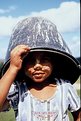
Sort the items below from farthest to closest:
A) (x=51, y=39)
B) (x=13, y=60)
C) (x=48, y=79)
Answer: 1. (x=48, y=79)
2. (x=51, y=39)
3. (x=13, y=60)

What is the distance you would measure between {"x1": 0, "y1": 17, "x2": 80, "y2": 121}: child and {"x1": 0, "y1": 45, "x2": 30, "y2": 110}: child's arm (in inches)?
1.1

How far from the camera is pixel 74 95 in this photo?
3301 mm

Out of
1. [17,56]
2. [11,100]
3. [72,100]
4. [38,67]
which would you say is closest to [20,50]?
[17,56]

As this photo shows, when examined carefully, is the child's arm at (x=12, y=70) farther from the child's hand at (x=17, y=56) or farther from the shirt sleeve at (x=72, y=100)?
the shirt sleeve at (x=72, y=100)

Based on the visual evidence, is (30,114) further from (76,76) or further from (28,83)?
(76,76)

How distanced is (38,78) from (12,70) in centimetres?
33

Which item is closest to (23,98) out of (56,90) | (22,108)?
(22,108)

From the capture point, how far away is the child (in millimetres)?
3129

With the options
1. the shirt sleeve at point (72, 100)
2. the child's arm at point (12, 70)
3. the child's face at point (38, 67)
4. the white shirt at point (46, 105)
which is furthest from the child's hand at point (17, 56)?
the shirt sleeve at point (72, 100)

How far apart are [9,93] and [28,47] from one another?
0.40 meters

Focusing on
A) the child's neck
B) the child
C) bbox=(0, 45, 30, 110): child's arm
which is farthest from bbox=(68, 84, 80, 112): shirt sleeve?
bbox=(0, 45, 30, 110): child's arm

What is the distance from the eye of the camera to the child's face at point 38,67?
316 cm

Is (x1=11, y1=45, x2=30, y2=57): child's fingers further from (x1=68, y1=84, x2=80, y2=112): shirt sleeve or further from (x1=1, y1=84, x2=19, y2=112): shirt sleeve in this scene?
(x1=68, y1=84, x2=80, y2=112): shirt sleeve

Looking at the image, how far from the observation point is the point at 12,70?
9.64 ft
